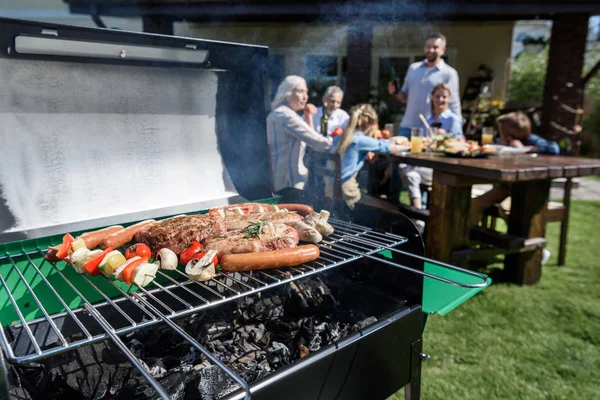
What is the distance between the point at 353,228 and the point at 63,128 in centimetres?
166

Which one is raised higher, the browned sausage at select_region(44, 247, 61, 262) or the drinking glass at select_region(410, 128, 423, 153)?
the drinking glass at select_region(410, 128, 423, 153)

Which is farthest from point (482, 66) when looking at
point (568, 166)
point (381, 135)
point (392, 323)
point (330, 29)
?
point (392, 323)

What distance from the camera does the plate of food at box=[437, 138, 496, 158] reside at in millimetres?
4555

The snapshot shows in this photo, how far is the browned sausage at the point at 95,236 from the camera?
1.97 meters

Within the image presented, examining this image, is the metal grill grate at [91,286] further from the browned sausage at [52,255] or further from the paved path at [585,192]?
the paved path at [585,192]

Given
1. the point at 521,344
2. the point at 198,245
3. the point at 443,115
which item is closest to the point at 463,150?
the point at 443,115

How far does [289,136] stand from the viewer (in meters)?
4.78

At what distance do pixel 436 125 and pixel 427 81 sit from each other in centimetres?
88

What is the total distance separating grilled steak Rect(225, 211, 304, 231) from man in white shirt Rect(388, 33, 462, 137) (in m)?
4.48

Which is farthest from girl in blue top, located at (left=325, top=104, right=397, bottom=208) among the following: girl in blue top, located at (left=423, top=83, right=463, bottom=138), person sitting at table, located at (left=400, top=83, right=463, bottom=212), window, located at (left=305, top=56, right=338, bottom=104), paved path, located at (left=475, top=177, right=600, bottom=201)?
paved path, located at (left=475, top=177, right=600, bottom=201)

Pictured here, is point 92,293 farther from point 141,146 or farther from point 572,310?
point 572,310

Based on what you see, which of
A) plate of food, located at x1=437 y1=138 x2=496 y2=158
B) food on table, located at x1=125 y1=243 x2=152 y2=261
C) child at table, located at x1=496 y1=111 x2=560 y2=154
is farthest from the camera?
child at table, located at x1=496 y1=111 x2=560 y2=154

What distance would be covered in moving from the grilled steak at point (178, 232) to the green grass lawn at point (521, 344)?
1771 millimetres

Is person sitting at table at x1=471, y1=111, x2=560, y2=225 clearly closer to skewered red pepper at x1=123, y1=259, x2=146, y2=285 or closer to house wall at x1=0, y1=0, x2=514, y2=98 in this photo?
house wall at x1=0, y1=0, x2=514, y2=98
